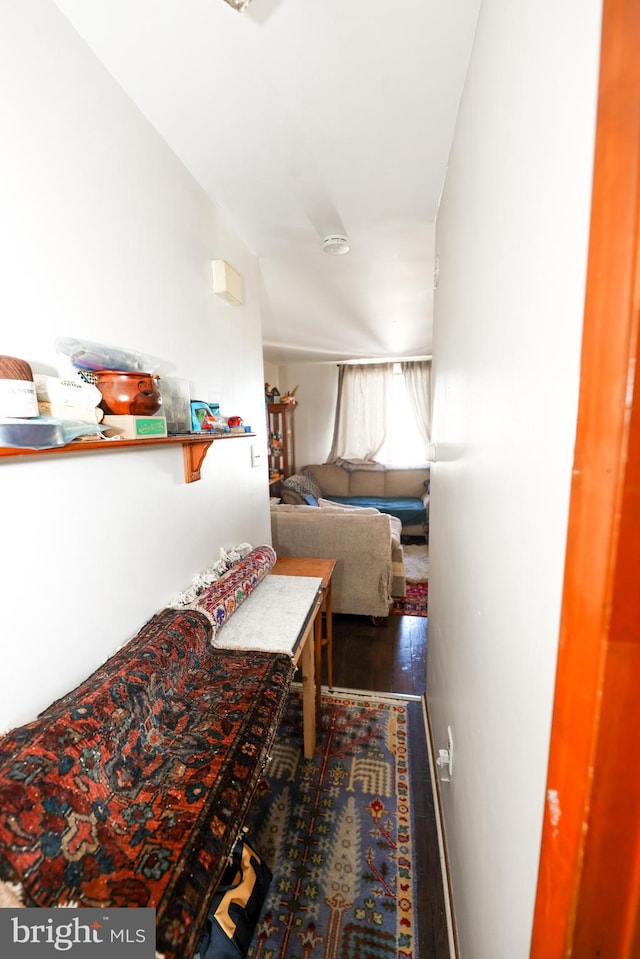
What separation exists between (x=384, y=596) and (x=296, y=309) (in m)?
2.31

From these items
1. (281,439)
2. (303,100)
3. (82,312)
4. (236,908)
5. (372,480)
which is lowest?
(236,908)

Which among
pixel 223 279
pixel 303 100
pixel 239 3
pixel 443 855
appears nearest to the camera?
pixel 239 3

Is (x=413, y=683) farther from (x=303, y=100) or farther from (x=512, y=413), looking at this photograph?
(x=303, y=100)

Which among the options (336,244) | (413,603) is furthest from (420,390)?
(336,244)

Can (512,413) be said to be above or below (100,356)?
below

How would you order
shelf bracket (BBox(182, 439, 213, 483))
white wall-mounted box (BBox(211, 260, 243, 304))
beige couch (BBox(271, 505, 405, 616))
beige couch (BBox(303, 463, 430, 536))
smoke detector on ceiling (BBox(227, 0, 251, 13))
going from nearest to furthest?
smoke detector on ceiling (BBox(227, 0, 251, 13)) → shelf bracket (BBox(182, 439, 213, 483)) → white wall-mounted box (BBox(211, 260, 243, 304)) → beige couch (BBox(271, 505, 405, 616)) → beige couch (BBox(303, 463, 430, 536))

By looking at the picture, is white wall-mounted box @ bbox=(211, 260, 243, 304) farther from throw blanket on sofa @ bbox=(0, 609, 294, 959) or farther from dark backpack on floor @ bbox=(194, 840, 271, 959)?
dark backpack on floor @ bbox=(194, 840, 271, 959)

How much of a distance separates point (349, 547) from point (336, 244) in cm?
193

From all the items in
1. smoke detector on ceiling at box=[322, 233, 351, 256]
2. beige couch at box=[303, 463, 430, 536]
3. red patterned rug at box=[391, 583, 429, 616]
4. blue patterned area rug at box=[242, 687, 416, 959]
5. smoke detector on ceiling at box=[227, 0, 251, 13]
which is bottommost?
blue patterned area rug at box=[242, 687, 416, 959]

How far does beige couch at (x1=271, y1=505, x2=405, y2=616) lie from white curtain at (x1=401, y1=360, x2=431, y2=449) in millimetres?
2973

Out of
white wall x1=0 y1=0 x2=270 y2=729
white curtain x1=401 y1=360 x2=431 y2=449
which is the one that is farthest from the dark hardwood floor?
white curtain x1=401 y1=360 x2=431 y2=449

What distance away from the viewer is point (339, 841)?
1426 millimetres

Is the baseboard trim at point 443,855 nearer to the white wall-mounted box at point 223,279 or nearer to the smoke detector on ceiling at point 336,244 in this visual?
the white wall-mounted box at point 223,279

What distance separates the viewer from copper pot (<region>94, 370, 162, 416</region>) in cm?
90
